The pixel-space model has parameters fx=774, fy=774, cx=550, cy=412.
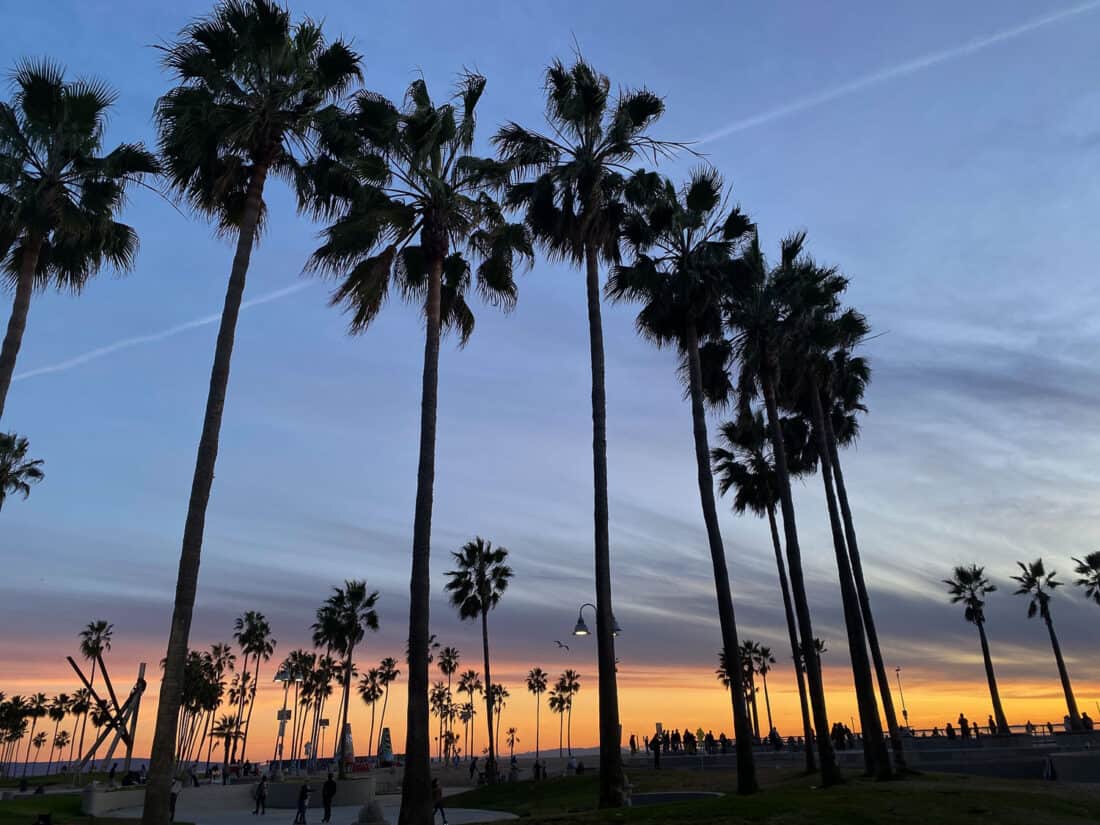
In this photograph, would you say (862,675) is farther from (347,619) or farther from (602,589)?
(347,619)

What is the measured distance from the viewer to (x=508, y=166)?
23.9 meters

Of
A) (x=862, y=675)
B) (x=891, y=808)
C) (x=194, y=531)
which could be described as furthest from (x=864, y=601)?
(x=194, y=531)

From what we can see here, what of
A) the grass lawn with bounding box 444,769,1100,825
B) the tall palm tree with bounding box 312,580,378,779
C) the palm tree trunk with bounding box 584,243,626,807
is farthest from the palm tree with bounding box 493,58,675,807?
the tall palm tree with bounding box 312,580,378,779

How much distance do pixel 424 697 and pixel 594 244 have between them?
15.0 m

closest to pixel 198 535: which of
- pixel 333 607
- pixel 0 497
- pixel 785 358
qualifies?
pixel 785 358

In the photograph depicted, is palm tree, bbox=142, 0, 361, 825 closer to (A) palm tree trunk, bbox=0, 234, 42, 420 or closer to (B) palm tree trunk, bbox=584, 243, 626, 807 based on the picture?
(A) palm tree trunk, bbox=0, 234, 42, 420

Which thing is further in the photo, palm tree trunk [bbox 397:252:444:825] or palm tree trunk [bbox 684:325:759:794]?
palm tree trunk [bbox 684:325:759:794]

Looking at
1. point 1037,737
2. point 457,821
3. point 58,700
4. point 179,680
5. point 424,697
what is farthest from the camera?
point 58,700

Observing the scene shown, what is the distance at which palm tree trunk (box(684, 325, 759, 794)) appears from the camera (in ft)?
69.3

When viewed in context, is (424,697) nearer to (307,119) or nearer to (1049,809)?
(307,119)

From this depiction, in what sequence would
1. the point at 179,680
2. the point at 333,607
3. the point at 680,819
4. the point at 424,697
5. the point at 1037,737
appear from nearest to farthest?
the point at 179,680, the point at 680,819, the point at 424,697, the point at 1037,737, the point at 333,607

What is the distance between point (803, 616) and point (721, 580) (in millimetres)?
6080

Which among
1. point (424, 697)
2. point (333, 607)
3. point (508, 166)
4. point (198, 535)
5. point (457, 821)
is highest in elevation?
point (508, 166)

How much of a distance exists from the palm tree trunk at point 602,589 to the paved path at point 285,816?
1098 centimetres
